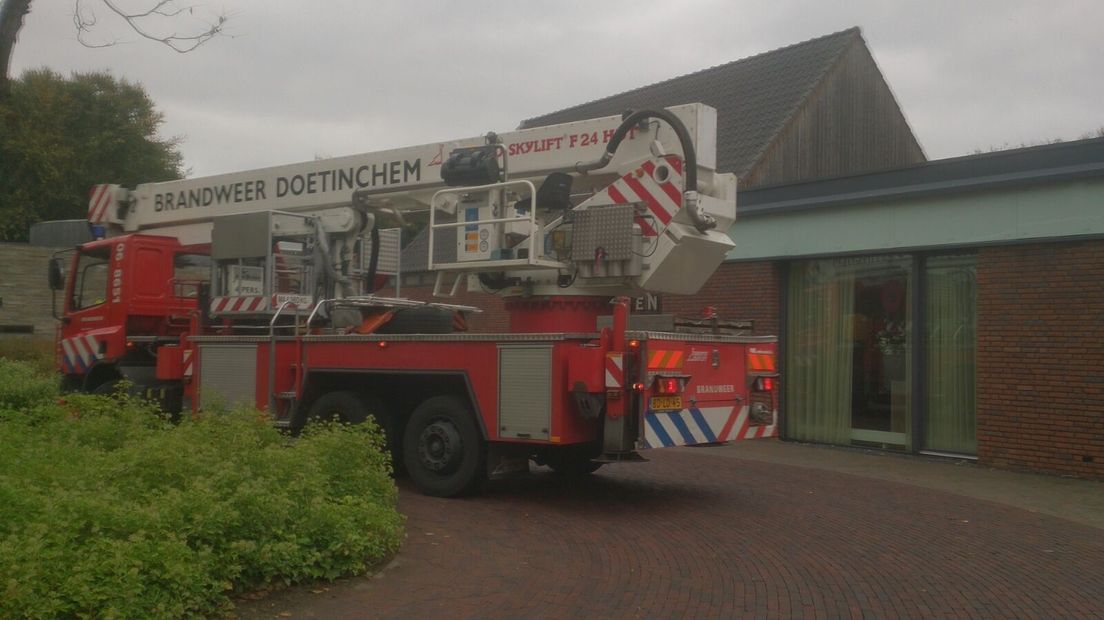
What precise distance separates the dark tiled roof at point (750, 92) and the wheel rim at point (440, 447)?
12.0 meters

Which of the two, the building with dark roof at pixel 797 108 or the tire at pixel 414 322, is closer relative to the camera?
the tire at pixel 414 322

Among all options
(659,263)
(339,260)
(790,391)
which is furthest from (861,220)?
(339,260)

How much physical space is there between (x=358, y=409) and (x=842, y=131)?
16.2m

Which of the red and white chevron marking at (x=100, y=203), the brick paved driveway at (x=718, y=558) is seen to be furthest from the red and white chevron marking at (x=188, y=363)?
the brick paved driveway at (x=718, y=558)

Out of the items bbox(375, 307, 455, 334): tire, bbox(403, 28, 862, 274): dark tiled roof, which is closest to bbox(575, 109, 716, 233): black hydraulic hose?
bbox(375, 307, 455, 334): tire

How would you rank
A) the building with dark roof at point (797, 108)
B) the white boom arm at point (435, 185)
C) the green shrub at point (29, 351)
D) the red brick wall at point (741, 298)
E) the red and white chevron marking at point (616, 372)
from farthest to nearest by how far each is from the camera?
1. the building with dark roof at point (797, 108)
2. the green shrub at point (29, 351)
3. the red brick wall at point (741, 298)
4. the white boom arm at point (435, 185)
5. the red and white chevron marking at point (616, 372)

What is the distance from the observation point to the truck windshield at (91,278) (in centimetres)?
1258

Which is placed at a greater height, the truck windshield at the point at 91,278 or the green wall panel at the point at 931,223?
the green wall panel at the point at 931,223

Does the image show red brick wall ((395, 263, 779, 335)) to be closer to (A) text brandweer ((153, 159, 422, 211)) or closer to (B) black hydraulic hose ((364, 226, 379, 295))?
(B) black hydraulic hose ((364, 226, 379, 295))

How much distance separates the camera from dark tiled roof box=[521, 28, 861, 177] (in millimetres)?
20953

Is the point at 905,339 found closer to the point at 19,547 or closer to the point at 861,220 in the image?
the point at 861,220

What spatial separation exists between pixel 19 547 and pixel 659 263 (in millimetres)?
5562

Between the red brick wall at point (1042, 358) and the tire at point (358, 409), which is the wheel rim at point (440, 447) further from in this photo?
the red brick wall at point (1042, 358)

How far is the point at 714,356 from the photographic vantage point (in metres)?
9.16
